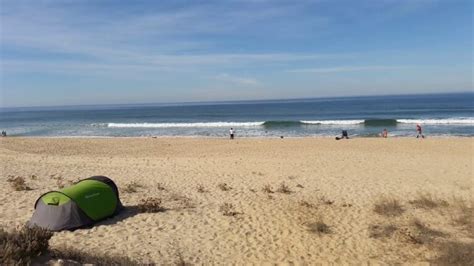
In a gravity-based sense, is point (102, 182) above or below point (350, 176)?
above

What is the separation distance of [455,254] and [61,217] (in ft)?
23.2

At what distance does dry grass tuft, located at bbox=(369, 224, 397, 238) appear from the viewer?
336 inches

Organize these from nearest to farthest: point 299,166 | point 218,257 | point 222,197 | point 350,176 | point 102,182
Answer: point 218,257 → point 102,182 → point 222,197 → point 350,176 → point 299,166

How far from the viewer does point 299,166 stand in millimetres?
17188

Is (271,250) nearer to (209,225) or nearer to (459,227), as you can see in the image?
(209,225)

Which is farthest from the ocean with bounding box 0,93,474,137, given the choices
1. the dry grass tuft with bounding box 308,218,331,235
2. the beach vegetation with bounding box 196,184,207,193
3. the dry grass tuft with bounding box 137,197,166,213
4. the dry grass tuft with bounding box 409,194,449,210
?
the dry grass tuft with bounding box 137,197,166,213

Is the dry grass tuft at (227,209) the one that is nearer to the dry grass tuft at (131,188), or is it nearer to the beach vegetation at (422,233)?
the dry grass tuft at (131,188)

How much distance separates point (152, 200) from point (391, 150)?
16067 millimetres

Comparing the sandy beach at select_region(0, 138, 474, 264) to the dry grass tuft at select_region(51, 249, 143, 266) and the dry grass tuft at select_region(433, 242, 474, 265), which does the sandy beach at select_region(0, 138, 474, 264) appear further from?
the dry grass tuft at select_region(51, 249, 143, 266)

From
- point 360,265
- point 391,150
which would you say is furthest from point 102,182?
point 391,150

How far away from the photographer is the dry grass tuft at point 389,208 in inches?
392

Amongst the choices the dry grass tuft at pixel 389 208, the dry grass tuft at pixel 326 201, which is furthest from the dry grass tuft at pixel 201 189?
the dry grass tuft at pixel 389 208

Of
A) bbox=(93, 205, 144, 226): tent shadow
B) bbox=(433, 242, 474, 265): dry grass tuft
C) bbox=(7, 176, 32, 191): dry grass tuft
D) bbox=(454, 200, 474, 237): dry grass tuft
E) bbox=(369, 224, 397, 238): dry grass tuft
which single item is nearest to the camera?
bbox=(433, 242, 474, 265): dry grass tuft

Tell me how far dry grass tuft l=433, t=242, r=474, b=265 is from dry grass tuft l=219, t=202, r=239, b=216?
14.2 ft
